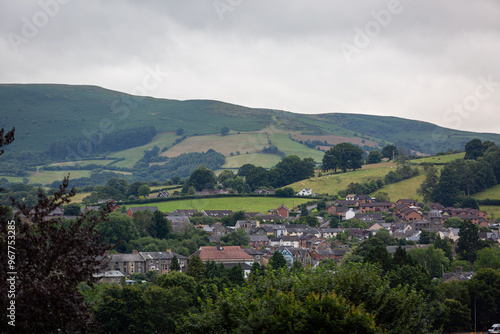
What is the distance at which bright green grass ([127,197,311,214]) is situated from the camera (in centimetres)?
13038

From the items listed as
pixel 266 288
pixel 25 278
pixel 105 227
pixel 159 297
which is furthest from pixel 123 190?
pixel 25 278

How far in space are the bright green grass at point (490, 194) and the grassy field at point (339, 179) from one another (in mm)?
23823

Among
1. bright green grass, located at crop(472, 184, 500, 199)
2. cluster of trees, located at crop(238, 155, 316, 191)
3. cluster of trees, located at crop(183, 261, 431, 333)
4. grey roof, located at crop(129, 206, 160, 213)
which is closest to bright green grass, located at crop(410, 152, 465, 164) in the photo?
bright green grass, located at crop(472, 184, 500, 199)

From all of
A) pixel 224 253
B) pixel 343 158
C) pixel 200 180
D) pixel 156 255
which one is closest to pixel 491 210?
pixel 343 158

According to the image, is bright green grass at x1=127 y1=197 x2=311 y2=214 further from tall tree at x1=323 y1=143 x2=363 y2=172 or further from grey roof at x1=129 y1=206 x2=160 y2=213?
tall tree at x1=323 y1=143 x2=363 y2=172

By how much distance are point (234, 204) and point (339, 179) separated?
32339mm

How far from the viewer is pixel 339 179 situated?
154 metres

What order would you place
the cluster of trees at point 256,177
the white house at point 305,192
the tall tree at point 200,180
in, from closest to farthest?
the white house at point 305,192 < the tall tree at point 200,180 < the cluster of trees at point 256,177

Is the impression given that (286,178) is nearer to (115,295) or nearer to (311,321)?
(115,295)

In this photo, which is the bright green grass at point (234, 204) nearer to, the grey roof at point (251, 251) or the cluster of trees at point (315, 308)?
the grey roof at point (251, 251)

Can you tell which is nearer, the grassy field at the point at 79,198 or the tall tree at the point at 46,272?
the tall tree at the point at 46,272

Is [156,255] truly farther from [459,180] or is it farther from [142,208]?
[459,180]

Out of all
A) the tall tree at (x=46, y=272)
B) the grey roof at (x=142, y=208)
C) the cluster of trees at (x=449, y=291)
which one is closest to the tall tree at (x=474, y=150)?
the grey roof at (x=142, y=208)

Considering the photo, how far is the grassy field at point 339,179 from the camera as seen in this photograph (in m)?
149
